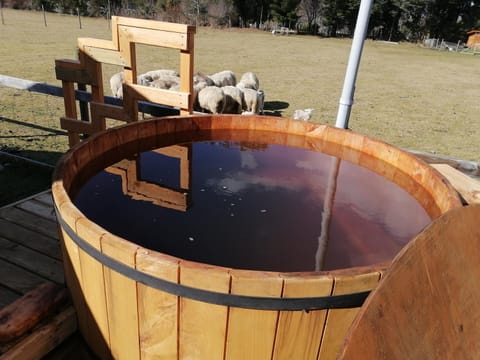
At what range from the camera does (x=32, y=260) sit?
3.06 meters

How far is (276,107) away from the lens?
11.0m

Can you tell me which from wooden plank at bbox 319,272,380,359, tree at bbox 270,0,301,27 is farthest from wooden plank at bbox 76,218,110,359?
tree at bbox 270,0,301,27

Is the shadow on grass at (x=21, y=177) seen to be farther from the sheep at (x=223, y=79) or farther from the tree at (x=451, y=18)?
the tree at (x=451, y=18)

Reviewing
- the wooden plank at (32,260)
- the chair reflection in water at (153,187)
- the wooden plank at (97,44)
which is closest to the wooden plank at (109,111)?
the wooden plank at (97,44)

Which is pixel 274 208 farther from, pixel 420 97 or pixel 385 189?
pixel 420 97

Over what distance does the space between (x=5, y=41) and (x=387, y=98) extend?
18.4 metres

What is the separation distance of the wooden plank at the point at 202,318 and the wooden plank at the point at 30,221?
2203mm

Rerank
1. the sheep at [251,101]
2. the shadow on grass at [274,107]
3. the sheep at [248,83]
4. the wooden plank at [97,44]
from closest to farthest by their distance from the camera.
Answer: the wooden plank at [97,44] → the sheep at [251,101] → the shadow on grass at [274,107] → the sheep at [248,83]

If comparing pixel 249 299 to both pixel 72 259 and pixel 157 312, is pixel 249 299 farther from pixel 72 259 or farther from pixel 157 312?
pixel 72 259

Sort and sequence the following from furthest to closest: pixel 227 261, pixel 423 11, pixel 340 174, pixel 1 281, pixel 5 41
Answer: pixel 423 11, pixel 5 41, pixel 340 174, pixel 1 281, pixel 227 261

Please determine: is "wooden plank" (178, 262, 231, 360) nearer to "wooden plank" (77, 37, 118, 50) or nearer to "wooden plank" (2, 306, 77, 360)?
"wooden plank" (2, 306, 77, 360)

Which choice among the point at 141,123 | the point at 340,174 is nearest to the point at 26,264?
the point at 141,123

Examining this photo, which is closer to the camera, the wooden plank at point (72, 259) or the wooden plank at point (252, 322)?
the wooden plank at point (252, 322)

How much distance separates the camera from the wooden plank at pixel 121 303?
1.64m
